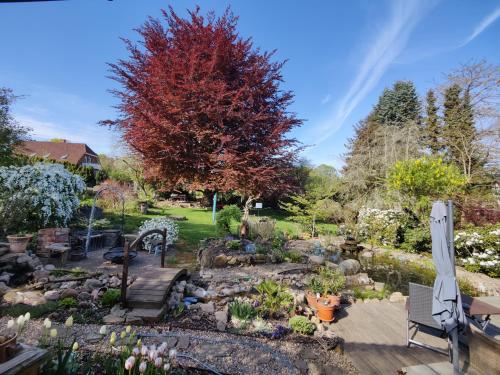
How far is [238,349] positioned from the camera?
277 centimetres

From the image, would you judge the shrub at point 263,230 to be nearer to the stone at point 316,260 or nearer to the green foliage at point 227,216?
the green foliage at point 227,216

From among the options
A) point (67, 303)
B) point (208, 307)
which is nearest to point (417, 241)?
point (208, 307)

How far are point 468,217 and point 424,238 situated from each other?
1945 millimetres

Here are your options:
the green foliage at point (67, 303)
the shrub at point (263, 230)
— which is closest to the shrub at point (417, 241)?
the shrub at point (263, 230)

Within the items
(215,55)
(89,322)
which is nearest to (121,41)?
(215,55)

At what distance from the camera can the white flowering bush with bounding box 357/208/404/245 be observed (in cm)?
967

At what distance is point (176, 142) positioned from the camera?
22.2ft

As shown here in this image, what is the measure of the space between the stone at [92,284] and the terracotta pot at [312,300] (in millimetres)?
Result: 3593

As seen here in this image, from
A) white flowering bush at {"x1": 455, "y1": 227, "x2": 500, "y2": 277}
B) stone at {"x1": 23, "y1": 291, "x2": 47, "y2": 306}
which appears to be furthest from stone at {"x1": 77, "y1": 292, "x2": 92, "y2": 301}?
white flowering bush at {"x1": 455, "y1": 227, "x2": 500, "y2": 277}

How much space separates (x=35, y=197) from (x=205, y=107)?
5.01 m

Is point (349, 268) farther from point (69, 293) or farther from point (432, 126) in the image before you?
point (432, 126)

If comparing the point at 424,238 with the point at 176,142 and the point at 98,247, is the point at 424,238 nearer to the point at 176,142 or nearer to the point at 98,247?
the point at 176,142

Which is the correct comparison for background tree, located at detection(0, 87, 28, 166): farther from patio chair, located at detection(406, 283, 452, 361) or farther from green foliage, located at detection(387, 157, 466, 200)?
green foliage, located at detection(387, 157, 466, 200)

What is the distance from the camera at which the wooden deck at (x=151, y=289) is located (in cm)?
352
